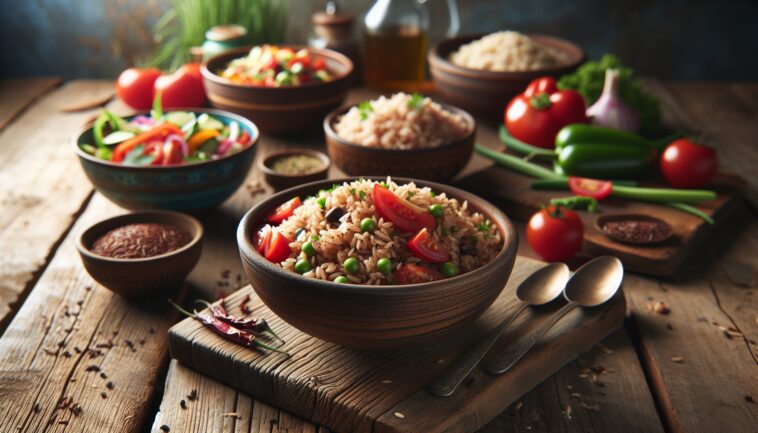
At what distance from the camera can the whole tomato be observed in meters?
3.36

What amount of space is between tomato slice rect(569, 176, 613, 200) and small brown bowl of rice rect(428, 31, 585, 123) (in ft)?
2.73

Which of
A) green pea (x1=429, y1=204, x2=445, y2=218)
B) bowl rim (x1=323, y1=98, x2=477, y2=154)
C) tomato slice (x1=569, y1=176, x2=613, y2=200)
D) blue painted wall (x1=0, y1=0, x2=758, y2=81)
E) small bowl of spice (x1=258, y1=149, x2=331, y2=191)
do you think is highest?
green pea (x1=429, y1=204, x2=445, y2=218)

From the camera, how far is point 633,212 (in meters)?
2.82

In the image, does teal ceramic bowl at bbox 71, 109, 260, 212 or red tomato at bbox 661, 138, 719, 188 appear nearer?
teal ceramic bowl at bbox 71, 109, 260, 212

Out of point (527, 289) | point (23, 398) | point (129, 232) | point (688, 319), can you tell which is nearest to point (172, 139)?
point (129, 232)

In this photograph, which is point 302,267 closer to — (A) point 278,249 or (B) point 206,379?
(A) point 278,249

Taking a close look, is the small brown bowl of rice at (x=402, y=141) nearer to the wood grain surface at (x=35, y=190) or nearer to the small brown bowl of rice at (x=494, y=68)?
the small brown bowl of rice at (x=494, y=68)

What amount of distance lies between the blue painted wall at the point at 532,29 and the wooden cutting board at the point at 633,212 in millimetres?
2374

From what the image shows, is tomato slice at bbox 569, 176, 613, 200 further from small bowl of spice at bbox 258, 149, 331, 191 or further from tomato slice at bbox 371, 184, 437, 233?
tomato slice at bbox 371, 184, 437, 233

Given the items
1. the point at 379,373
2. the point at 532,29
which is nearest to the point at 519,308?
the point at 379,373

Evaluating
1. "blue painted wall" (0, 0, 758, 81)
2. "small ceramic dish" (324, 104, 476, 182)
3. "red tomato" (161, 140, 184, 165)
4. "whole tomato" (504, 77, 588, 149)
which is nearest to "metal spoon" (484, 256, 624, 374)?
"small ceramic dish" (324, 104, 476, 182)

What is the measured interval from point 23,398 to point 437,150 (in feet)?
5.20

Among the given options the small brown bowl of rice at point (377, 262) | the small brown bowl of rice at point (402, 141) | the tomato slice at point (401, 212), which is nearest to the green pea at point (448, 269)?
the small brown bowl of rice at point (377, 262)

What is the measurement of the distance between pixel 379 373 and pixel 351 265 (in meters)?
0.27
